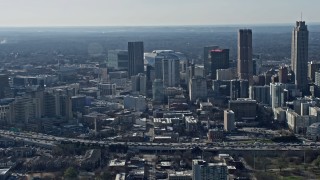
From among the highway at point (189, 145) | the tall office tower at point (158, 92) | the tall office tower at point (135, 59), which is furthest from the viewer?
the tall office tower at point (135, 59)

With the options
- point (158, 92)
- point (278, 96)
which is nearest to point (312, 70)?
point (278, 96)

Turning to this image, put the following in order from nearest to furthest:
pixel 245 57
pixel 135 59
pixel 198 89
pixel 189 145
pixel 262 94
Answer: pixel 189 145, pixel 262 94, pixel 198 89, pixel 245 57, pixel 135 59

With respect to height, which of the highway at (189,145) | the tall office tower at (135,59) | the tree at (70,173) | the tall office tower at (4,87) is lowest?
the highway at (189,145)

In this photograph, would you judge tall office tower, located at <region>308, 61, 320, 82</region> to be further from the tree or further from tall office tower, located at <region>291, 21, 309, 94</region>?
the tree

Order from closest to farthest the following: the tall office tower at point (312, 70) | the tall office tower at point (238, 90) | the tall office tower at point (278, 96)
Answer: the tall office tower at point (278, 96) → the tall office tower at point (238, 90) → the tall office tower at point (312, 70)

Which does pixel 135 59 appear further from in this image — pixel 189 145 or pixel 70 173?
pixel 70 173

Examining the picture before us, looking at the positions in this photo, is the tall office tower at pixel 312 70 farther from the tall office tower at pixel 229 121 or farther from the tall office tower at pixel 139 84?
the tall office tower at pixel 229 121

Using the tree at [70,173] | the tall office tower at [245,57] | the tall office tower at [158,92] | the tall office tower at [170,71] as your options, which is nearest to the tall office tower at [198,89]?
the tall office tower at [158,92]
